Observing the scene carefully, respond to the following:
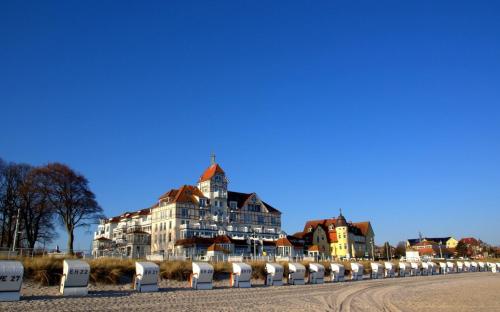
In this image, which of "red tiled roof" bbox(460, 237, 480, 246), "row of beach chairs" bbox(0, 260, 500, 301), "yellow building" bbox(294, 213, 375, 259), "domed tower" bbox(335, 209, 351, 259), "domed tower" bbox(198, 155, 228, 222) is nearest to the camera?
"row of beach chairs" bbox(0, 260, 500, 301)

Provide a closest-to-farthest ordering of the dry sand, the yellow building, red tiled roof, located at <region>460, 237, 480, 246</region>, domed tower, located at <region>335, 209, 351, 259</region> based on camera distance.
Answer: the dry sand < domed tower, located at <region>335, 209, 351, 259</region> < the yellow building < red tiled roof, located at <region>460, 237, 480, 246</region>

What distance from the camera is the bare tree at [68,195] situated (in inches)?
1811

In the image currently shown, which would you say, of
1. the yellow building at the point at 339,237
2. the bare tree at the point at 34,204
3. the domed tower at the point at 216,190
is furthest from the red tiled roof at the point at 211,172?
the bare tree at the point at 34,204

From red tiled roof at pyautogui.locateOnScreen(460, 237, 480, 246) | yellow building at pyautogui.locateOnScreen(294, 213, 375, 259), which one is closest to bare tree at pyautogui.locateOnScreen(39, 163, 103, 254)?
yellow building at pyautogui.locateOnScreen(294, 213, 375, 259)

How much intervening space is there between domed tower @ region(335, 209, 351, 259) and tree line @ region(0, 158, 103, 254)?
149 ft

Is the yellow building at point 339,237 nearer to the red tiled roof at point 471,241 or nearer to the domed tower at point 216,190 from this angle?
the domed tower at point 216,190

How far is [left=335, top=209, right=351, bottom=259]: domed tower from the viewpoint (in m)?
78.9

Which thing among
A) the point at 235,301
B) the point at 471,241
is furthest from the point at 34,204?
the point at 471,241

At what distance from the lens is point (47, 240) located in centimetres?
5144

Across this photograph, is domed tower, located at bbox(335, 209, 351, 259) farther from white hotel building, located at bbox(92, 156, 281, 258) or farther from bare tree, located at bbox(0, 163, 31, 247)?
bare tree, located at bbox(0, 163, 31, 247)

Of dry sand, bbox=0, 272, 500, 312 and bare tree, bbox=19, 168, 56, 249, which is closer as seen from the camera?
dry sand, bbox=0, 272, 500, 312

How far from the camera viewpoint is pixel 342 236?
8019 cm

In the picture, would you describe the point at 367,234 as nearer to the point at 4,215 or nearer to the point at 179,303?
the point at 4,215

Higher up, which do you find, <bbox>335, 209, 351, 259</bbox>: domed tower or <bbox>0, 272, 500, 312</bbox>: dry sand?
<bbox>335, 209, 351, 259</bbox>: domed tower
